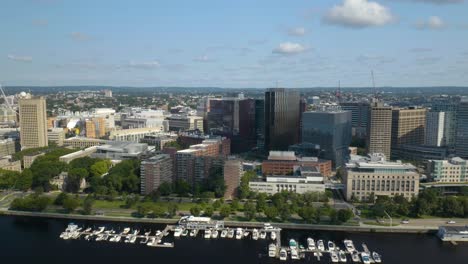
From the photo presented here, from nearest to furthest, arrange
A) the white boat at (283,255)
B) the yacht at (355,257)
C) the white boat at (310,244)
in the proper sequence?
the yacht at (355,257), the white boat at (283,255), the white boat at (310,244)

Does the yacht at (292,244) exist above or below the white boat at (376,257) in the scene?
above

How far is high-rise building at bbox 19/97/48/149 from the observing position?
259 ft

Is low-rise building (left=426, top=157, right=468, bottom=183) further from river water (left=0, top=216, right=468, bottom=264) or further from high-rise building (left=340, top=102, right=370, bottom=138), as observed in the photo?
high-rise building (left=340, top=102, right=370, bottom=138)

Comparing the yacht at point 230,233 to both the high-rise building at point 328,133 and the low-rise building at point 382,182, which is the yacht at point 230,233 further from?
the high-rise building at point 328,133

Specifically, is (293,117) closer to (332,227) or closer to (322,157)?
(322,157)

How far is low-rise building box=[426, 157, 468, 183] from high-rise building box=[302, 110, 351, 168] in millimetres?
14752

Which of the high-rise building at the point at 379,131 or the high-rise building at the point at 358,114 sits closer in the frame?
the high-rise building at the point at 379,131

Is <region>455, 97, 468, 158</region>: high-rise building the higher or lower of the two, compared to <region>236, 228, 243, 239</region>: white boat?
higher

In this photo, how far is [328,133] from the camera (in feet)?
231

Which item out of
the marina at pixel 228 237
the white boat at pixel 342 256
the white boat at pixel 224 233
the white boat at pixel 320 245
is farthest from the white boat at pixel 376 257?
the white boat at pixel 224 233

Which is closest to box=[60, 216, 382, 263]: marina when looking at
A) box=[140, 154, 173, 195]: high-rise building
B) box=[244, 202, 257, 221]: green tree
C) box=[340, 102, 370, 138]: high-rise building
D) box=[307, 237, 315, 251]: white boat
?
box=[307, 237, 315, 251]: white boat

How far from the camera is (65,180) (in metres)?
57.8

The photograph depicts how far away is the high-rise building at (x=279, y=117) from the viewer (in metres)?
78.9

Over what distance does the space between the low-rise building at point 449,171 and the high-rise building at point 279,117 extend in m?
28.1
